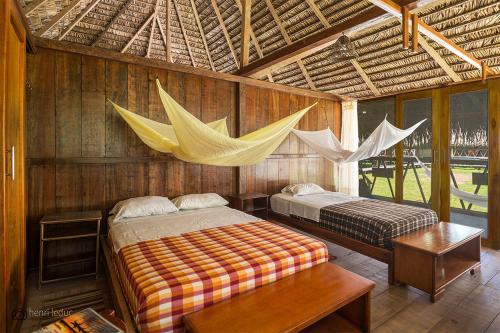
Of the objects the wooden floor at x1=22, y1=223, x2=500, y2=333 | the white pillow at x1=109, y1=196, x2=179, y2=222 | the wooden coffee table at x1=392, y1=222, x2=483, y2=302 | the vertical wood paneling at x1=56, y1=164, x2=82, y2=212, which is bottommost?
the wooden floor at x1=22, y1=223, x2=500, y2=333

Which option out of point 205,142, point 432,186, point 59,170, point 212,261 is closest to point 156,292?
point 212,261

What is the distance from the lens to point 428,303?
2.07 meters

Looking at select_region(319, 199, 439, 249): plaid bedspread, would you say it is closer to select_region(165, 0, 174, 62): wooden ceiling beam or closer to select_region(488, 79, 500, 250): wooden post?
select_region(488, 79, 500, 250): wooden post

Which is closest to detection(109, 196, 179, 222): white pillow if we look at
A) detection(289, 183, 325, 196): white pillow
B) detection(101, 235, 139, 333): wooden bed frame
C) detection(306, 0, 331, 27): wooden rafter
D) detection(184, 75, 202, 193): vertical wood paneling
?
detection(101, 235, 139, 333): wooden bed frame

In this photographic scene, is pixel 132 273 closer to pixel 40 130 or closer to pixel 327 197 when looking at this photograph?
pixel 40 130

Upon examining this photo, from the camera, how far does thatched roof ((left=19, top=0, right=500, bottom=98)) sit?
9.51ft

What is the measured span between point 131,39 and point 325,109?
3.34 metres

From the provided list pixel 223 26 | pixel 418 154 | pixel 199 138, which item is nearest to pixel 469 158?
pixel 418 154

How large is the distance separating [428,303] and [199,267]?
70.8 inches

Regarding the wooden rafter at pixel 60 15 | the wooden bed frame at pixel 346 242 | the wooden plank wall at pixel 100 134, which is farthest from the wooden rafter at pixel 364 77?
the wooden rafter at pixel 60 15

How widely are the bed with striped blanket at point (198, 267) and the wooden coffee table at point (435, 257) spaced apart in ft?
2.69

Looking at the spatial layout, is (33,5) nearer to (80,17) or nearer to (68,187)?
(80,17)

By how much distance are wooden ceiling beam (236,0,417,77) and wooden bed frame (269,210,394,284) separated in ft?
6.33

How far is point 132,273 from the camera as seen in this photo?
5.04ft
